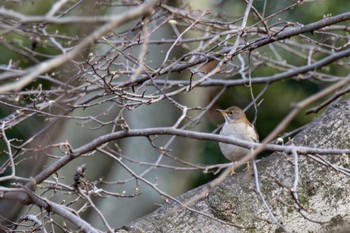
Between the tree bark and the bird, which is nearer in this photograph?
the tree bark

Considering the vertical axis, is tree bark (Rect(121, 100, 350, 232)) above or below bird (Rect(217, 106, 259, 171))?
below

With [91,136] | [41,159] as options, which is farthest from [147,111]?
[41,159]

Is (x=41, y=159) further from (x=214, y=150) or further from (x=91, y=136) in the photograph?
(x=214, y=150)

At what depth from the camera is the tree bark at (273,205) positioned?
2.67m

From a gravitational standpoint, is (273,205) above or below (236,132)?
below

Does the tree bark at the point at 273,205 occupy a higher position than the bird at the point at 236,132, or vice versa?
the bird at the point at 236,132

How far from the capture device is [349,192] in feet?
8.87

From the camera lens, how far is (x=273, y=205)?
2.69 metres

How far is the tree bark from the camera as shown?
105 inches

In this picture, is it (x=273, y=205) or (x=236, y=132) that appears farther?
(x=236, y=132)

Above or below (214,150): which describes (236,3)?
above

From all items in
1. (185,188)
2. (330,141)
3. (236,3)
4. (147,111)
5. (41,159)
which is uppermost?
(236,3)

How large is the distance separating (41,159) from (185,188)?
14.6 feet

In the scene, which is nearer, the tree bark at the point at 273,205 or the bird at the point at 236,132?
the tree bark at the point at 273,205
